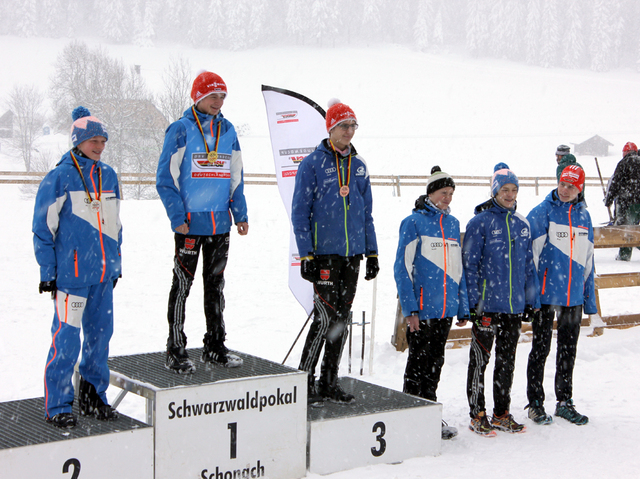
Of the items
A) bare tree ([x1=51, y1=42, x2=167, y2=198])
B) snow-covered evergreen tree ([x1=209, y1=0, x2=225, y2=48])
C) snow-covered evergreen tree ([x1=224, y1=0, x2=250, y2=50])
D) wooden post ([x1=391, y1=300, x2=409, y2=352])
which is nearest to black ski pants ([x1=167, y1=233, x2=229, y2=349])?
wooden post ([x1=391, y1=300, x2=409, y2=352])

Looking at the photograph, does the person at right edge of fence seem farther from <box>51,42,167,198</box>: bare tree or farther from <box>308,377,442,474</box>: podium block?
<box>51,42,167,198</box>: bare tree

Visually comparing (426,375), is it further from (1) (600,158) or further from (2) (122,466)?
(1) (600,158)

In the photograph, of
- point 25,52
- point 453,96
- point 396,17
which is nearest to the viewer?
point 453,96

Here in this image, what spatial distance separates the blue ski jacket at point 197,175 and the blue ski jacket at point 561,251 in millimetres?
2574

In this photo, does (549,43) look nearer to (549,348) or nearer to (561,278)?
(561,278)

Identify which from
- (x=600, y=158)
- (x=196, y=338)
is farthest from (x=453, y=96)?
(x=196, y=338)

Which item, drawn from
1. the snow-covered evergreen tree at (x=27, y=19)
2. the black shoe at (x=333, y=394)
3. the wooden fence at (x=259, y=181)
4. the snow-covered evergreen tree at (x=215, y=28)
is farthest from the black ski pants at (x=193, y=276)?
the snow-covered evergreen tree at (x=27, y=19)

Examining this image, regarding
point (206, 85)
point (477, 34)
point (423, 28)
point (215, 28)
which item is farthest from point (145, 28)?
point (206, 85)

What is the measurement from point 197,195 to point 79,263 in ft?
2.82

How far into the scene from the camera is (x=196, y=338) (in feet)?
25.2

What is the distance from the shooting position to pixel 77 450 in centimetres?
319

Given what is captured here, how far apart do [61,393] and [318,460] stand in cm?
157

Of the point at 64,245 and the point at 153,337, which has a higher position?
the point at 64,245

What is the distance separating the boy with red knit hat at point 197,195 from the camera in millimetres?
4012
